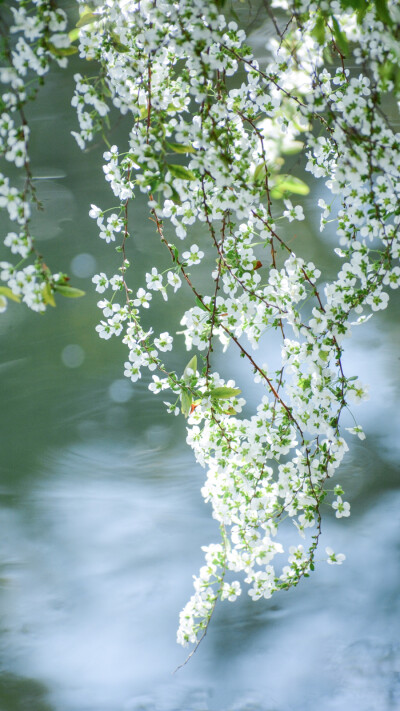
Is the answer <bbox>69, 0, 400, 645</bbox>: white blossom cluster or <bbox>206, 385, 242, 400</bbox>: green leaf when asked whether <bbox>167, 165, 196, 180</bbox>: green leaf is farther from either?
<bbox>206, 385, 242, 400</bbox>: green leaf

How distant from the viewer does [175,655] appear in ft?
4.91

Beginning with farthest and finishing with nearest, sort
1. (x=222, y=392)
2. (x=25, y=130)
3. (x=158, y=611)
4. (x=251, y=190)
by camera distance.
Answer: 1. (x=158, y=611)
2. (x=222, y=392)
3. (x=251, y=190)
4. (x=25, y=130)

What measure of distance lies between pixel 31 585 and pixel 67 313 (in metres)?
1.17

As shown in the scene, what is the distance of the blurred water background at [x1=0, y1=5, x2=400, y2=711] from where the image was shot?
1422mm

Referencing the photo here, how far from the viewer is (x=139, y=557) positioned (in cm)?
174

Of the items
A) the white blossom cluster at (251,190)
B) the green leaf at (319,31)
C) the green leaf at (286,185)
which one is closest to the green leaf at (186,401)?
the white blossom cluster at (251,190)

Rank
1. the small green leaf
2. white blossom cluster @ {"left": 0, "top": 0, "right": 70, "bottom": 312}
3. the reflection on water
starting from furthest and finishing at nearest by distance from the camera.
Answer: the reflection on water → the small green leaf → white blossom cluster @ {"left": 0, "top": 0, "right": 70, "bottom": 312}

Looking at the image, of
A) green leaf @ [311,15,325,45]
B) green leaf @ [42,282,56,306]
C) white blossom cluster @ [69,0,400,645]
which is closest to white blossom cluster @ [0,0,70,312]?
green leaf @ [42,282,56,306]

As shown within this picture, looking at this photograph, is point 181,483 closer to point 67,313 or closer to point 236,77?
point 67,313

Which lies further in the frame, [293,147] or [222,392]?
[222,392]

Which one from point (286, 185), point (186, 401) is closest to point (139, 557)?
point (186, 401)

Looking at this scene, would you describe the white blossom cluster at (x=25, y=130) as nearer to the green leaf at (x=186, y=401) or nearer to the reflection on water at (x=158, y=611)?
the green leaf at (x=186, y=401)

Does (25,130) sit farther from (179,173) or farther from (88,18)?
(88,18)

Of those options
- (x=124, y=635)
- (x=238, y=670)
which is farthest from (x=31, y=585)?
(x=238, y=670)
